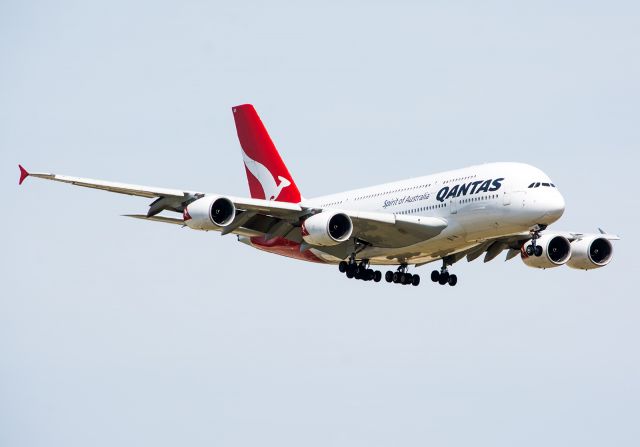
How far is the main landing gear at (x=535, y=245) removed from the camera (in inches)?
1955

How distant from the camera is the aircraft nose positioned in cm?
4819

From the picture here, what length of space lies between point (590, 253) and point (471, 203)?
8.73 m

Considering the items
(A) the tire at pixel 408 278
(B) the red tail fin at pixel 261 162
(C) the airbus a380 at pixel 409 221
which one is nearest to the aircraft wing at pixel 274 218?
(C) the airbus a380 at pixel 409 221

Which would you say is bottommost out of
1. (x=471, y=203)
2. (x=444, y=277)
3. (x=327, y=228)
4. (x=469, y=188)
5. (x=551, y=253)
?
(x=444, y=277)

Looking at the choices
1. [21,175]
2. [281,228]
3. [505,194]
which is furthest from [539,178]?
[21,175]

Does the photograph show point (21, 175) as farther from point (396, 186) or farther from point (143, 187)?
point (396, 186)

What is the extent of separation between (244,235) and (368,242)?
5279 mm

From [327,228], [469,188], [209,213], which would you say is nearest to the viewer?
[209,213]

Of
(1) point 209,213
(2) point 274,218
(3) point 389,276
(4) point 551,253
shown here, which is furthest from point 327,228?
(4) point 551,253

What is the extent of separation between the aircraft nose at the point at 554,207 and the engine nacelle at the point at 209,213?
11863 mm

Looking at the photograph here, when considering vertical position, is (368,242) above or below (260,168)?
below

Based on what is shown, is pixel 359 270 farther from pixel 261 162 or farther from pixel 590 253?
pixel 590 253

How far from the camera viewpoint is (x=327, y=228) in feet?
162

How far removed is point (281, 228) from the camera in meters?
52.0
